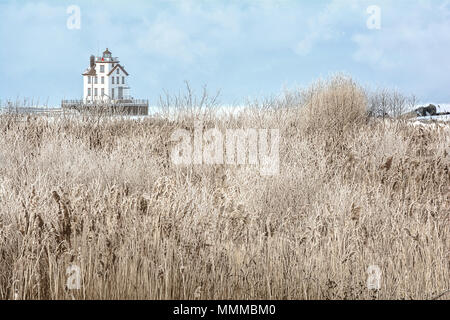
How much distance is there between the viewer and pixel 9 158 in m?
7.62

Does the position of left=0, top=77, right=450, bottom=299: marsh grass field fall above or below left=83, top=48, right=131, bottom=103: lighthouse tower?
below

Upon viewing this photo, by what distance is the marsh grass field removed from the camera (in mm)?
3242

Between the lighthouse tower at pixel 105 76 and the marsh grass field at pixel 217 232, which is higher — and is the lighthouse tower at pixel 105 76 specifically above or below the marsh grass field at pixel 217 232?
above

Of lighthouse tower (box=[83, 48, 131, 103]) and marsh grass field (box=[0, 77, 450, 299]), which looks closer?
marsh grass field (box=[0, 77, 450, 299])

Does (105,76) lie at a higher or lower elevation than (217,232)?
higher

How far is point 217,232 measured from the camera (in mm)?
3969

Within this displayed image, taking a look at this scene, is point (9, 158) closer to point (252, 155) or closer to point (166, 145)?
point (166, 145)

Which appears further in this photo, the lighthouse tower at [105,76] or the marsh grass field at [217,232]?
the lighthouse tower at [105,76]

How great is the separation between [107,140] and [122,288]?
7.48 metres

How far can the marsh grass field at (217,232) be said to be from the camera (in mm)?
3242

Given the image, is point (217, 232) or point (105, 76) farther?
point (105, 76)

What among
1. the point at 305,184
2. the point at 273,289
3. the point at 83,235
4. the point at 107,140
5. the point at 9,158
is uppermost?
the point at 107,140

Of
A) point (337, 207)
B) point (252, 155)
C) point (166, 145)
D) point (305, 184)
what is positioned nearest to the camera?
point (337, 207)
